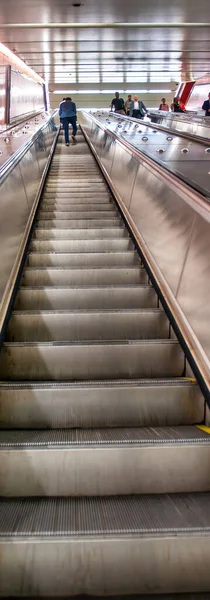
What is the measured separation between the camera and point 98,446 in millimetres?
1899

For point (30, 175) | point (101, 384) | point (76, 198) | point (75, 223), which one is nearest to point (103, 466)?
point (101, 384)

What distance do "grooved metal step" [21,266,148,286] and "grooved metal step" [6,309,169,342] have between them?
2.20ft

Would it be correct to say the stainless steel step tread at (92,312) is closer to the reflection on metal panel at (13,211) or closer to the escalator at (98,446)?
the escalator at (98,446)

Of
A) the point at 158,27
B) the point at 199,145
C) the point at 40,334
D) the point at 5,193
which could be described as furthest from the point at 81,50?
the point at 40,334

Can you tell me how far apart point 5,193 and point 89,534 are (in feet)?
8.41

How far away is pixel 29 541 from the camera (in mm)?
1545

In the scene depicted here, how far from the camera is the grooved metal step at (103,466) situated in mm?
1844

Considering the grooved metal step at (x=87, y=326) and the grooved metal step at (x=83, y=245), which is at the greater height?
the grooved metal step at (x=83, y=245)

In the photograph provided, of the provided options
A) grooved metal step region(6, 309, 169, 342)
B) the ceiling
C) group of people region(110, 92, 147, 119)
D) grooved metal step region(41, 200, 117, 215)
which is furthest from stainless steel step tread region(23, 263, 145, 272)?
group of people region(110, 92, 147, 119)

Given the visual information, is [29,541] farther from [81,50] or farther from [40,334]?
[81,50]

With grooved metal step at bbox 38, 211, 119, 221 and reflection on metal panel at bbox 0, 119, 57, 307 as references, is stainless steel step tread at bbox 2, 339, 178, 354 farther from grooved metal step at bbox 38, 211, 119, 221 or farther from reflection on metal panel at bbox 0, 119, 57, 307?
grooved metal step at bbox 38, 211, 119, 221

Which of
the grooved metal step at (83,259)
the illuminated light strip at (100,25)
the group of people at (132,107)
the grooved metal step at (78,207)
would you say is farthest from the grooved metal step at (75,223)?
the group of people at (132,107)

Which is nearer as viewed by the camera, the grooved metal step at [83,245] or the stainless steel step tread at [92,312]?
the stainless steel step tread at [92,312]

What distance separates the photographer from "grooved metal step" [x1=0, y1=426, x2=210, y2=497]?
6.05 feet
